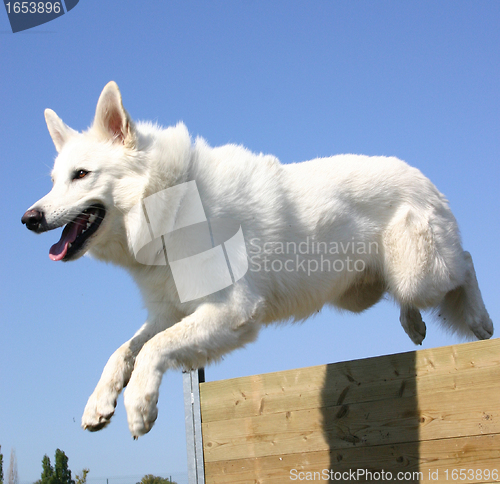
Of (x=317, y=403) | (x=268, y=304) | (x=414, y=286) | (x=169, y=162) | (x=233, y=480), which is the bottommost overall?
(x=233, y=480)

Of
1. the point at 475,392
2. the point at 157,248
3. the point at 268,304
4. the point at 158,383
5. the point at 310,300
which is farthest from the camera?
the point at 310,300

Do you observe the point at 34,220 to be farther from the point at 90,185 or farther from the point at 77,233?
the point at 90,185

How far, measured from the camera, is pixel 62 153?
3.19 meters

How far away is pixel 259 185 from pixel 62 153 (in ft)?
4.24

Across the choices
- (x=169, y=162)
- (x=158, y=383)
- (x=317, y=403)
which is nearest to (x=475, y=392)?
(x=317, y=403)

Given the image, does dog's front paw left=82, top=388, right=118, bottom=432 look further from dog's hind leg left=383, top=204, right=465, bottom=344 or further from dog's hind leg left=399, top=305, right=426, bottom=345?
dog's hind leg left=399, top=305, right=426, bottom=345

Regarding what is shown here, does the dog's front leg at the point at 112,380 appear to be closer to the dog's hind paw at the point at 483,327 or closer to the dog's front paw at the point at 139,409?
the dog's front paw at the point at 139,409

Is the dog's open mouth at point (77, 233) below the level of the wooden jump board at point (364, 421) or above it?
above

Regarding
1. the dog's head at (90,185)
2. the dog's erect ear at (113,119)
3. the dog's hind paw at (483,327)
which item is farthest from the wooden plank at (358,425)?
the dog's erect ear at (113,119)

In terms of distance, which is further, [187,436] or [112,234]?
[187,436]

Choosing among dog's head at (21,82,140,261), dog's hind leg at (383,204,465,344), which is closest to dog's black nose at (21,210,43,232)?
dog's head at (21,82,140,261)

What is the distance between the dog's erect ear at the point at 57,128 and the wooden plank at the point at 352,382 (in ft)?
7.14

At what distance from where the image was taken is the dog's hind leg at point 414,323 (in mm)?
4383

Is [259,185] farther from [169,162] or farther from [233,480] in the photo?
[233,480]
